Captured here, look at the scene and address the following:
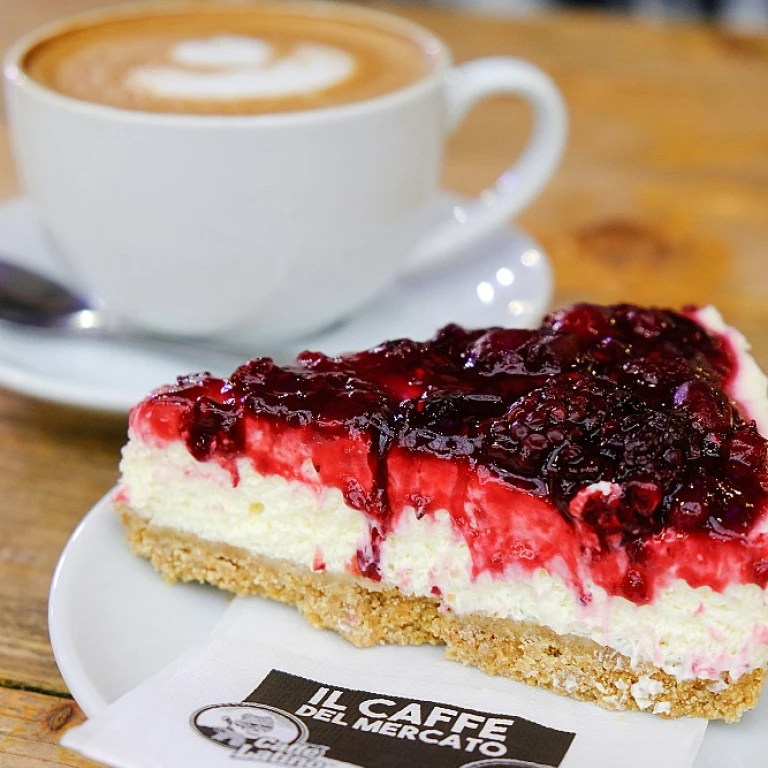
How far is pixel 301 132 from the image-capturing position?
A: 1854mm

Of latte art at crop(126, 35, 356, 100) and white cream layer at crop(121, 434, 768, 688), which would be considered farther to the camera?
latte art at crop(126, 35, 356, 100)

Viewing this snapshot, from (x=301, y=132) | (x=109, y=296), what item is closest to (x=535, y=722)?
(x=301, y=132)

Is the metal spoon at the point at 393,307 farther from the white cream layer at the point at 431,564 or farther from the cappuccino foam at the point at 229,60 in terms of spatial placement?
the white cream layer at the point at 431,564

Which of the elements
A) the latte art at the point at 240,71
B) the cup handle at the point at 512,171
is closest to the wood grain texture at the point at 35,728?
the latte art at the point at 240,71

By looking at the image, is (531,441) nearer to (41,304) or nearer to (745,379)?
(745,379)

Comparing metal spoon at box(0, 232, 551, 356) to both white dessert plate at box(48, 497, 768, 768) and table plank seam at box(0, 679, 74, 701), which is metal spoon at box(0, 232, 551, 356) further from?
table plank seam at box(0, 679, 74, 701)

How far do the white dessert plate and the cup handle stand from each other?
988 millimetres

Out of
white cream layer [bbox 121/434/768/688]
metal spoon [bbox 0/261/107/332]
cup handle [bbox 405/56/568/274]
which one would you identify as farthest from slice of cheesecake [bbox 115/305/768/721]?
cup handle [bbox 405/56/568/274]

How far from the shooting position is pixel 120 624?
138 cm

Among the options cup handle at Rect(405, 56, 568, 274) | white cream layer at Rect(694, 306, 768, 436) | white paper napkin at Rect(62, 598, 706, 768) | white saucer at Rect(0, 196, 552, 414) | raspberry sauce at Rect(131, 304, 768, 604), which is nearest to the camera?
white paper napkin at Rect(62, 598, 706, 768)

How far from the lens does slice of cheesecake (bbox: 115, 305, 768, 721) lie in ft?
4.22

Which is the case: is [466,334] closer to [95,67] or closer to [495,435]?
[495,435]

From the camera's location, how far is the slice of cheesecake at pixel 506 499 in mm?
1286

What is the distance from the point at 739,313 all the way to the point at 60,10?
251 centimetres
